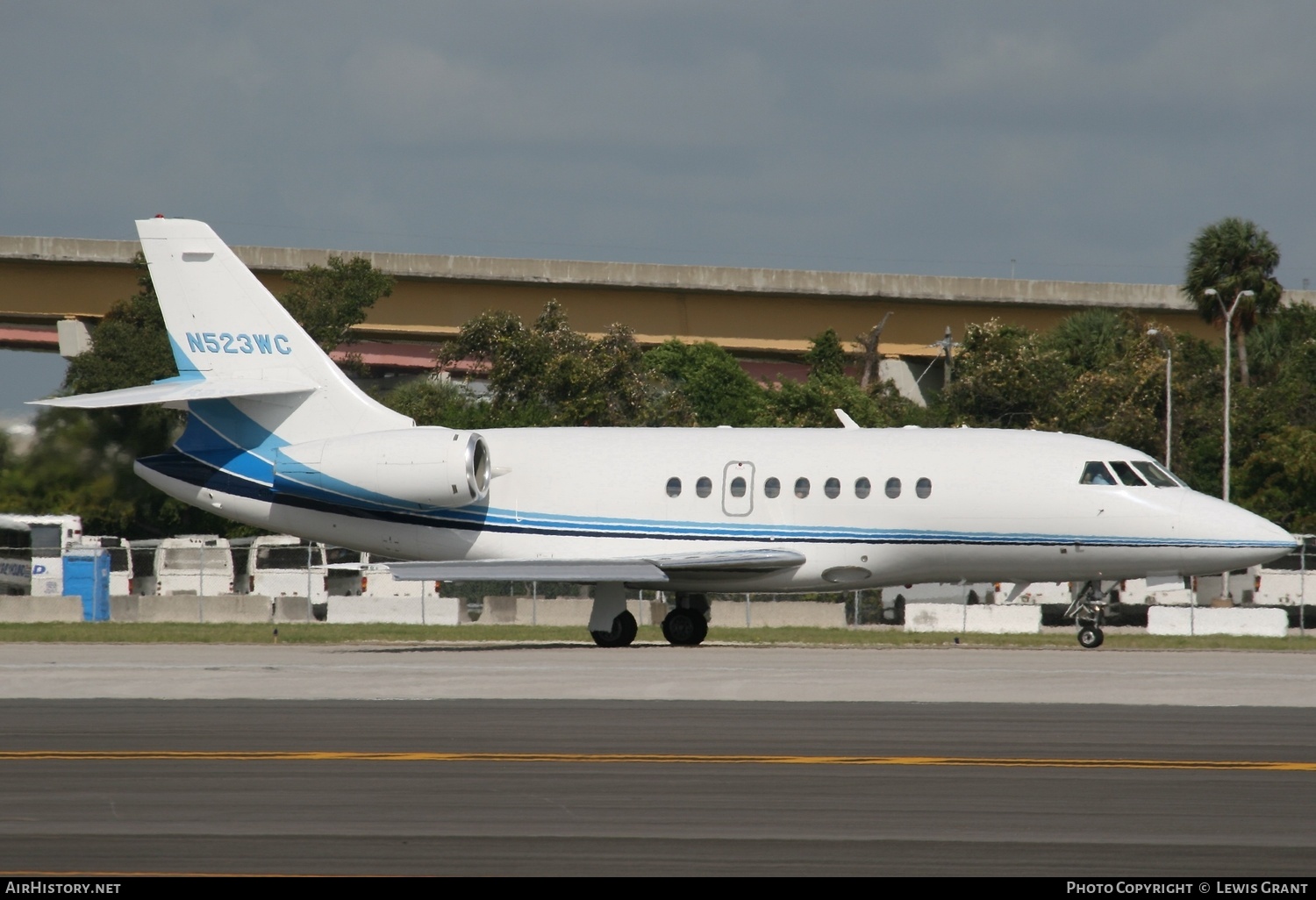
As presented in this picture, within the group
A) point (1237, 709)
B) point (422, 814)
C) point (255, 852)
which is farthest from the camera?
point (1237, 709)

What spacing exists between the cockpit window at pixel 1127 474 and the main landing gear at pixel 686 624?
6.75m

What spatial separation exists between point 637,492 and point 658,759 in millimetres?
14437

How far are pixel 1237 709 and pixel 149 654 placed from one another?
14.7 meters

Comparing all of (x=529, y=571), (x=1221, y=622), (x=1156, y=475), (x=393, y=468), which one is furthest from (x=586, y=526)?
(x=1221, y=622)

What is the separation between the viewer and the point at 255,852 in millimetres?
8703

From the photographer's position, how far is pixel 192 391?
2656 cm

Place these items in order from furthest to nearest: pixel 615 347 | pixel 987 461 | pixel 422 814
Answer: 1. pixel 615 347
2. pixel 987 461
3. pixel 422 814

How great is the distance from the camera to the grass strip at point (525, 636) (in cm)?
2717

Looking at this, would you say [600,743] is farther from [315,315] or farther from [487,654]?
[315,315]

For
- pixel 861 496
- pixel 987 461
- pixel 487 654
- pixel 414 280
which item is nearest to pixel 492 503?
pixel 487 654

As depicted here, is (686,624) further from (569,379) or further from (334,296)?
(334,296)

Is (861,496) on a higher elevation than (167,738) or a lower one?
higher

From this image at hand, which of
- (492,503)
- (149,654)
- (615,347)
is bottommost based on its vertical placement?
(149,654)

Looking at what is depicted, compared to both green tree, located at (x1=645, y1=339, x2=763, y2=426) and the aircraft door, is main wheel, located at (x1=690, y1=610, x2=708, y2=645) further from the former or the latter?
green tree, located at (x1=645, y1=339, x2=763, y2=426)
